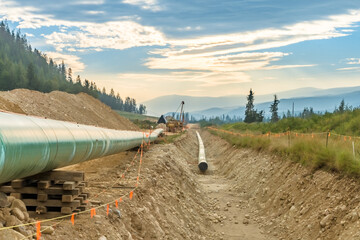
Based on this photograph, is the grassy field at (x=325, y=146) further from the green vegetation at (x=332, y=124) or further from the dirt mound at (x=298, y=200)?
the dirt mound at (x=298, y=200)

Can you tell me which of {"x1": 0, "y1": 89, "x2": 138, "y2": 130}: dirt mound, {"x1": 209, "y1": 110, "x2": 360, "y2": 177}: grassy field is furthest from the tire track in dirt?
{"x1": 0, "y1": 89, "x2": 138, "y2": 130}: dirt mound

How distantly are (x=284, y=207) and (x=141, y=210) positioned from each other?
718cm

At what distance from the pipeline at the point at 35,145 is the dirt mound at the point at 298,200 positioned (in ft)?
24.0

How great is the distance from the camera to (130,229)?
8867 millimetres

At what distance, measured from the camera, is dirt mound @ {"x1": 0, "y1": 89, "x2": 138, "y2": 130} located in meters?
30.1

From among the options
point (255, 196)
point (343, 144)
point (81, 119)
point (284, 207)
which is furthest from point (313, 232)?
point (81, 119)

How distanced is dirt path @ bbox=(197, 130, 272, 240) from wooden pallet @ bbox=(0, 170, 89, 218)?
7146 millimetres

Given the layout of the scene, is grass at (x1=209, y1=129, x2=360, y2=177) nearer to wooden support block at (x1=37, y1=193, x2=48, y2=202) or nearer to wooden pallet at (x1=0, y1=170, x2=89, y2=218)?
wooden pallet at (x1=0, y1=170, x2=89, y2=218)

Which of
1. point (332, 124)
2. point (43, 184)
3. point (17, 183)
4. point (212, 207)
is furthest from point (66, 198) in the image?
point (332, 124)

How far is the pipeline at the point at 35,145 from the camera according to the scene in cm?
597

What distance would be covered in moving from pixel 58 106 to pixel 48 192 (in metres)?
32.2

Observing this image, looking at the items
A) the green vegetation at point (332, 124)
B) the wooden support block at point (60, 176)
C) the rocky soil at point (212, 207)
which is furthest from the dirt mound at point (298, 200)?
the wooden support block at point (60, 176)

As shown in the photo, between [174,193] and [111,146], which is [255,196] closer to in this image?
[174,193]

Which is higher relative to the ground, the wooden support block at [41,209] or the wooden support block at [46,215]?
the wooden support block at [41,209]
